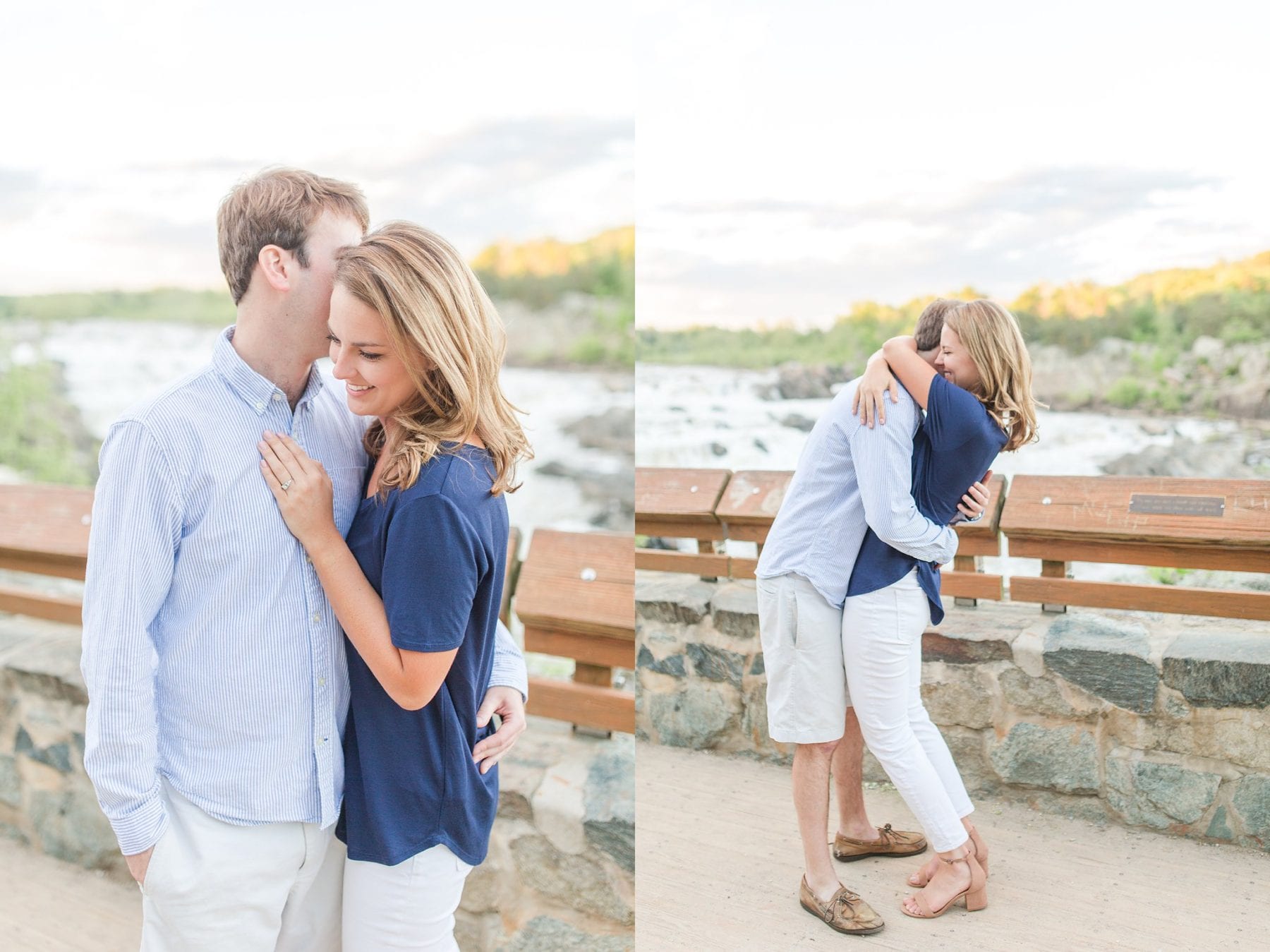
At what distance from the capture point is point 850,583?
2084 millimetres

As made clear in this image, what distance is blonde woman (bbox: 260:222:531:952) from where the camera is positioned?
0.95 meters

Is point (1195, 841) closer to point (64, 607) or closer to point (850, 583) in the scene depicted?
point (850, 583)

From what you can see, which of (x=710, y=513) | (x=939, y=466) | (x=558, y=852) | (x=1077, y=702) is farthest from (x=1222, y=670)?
(x=558, y=852)

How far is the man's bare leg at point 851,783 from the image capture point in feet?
7.68

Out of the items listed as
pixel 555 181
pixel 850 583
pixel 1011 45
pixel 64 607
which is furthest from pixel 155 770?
pixel 555 181

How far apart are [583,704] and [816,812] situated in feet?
2.03

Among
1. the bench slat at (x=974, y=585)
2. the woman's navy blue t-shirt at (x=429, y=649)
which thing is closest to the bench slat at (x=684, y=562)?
the bench slat at (x=974, y=585)

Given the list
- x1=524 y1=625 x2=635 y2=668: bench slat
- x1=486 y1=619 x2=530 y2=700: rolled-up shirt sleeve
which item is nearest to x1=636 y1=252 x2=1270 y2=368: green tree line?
x1=524 y1=625 x2=635 y2=668: bench slat

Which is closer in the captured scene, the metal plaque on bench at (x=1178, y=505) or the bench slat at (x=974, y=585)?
the metal plaque on bench at (x=1178, y=505)

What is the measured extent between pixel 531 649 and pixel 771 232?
8.75 feet

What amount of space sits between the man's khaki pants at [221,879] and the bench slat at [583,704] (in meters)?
0.86

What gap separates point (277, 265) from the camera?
3.30 ft

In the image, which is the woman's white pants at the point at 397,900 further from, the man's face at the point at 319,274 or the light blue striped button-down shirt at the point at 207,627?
the man's face at the point at 319,274

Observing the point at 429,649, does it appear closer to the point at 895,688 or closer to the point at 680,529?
the point at 895,688
